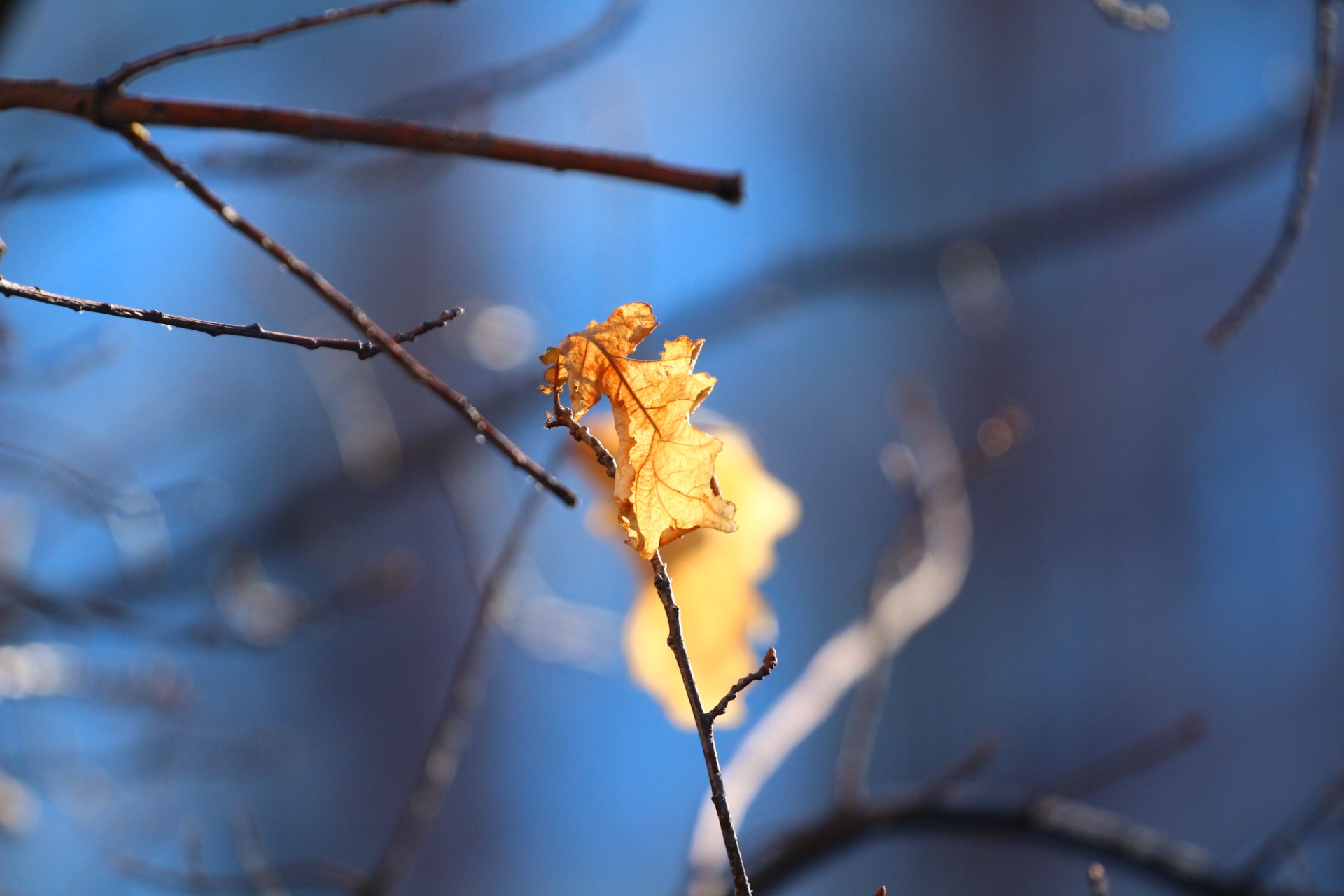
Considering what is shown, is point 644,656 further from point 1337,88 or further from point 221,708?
point 221,708

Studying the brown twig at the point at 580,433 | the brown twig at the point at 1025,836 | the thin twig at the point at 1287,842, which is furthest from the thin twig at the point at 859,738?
the brown twig at the point at 580,433

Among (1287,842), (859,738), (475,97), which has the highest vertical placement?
(475,97)

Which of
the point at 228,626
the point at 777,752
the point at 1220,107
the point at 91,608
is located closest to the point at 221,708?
the point at 228,626

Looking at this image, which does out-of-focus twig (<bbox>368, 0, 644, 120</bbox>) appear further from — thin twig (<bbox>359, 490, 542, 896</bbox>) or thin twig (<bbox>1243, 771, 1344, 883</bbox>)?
thin twig (<bbox>1243, 771, 1344, 883</bbox>)

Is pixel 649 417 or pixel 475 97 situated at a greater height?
pixel 475 97

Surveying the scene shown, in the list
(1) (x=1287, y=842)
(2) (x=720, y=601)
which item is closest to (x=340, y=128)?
(2) (x=720, y=601)

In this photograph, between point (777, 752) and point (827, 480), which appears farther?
point (827, 480)

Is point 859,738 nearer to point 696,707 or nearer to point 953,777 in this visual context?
point 953,777
